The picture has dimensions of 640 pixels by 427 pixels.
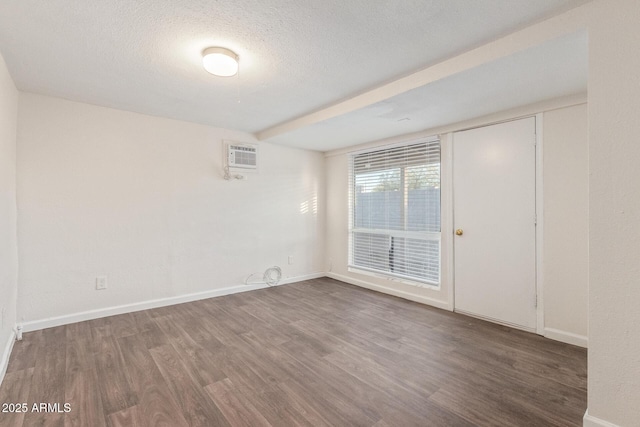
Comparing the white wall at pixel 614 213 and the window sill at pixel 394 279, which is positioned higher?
the white wall at pixel 614 213

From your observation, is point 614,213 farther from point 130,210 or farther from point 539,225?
point 130,210

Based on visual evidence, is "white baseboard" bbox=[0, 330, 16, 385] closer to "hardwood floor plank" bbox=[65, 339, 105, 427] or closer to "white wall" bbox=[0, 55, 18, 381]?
"white wall" bbox=[0, 55, 18, 381]

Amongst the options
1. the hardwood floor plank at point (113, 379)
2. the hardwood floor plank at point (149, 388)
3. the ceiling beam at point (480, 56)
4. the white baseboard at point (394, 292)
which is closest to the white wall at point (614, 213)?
the ceiling beam at point (480, 56)

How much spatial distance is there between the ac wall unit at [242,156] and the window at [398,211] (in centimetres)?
158

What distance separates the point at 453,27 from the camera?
68.1 inches

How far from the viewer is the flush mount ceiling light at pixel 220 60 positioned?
1974 millimetres

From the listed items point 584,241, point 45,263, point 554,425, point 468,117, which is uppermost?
point 468,117

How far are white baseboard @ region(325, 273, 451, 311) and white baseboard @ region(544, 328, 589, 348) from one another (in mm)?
950

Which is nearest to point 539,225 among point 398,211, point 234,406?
point 398,211

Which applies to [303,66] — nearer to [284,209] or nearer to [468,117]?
[468,117]

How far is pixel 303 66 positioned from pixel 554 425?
280 centimetres

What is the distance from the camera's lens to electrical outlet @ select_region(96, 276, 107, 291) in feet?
10.1

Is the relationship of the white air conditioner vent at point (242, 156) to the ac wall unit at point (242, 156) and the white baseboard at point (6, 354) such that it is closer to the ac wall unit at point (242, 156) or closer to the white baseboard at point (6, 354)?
the ac wall unit at point (242, 156)

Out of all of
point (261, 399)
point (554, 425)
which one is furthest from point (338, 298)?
point (554, 425)
